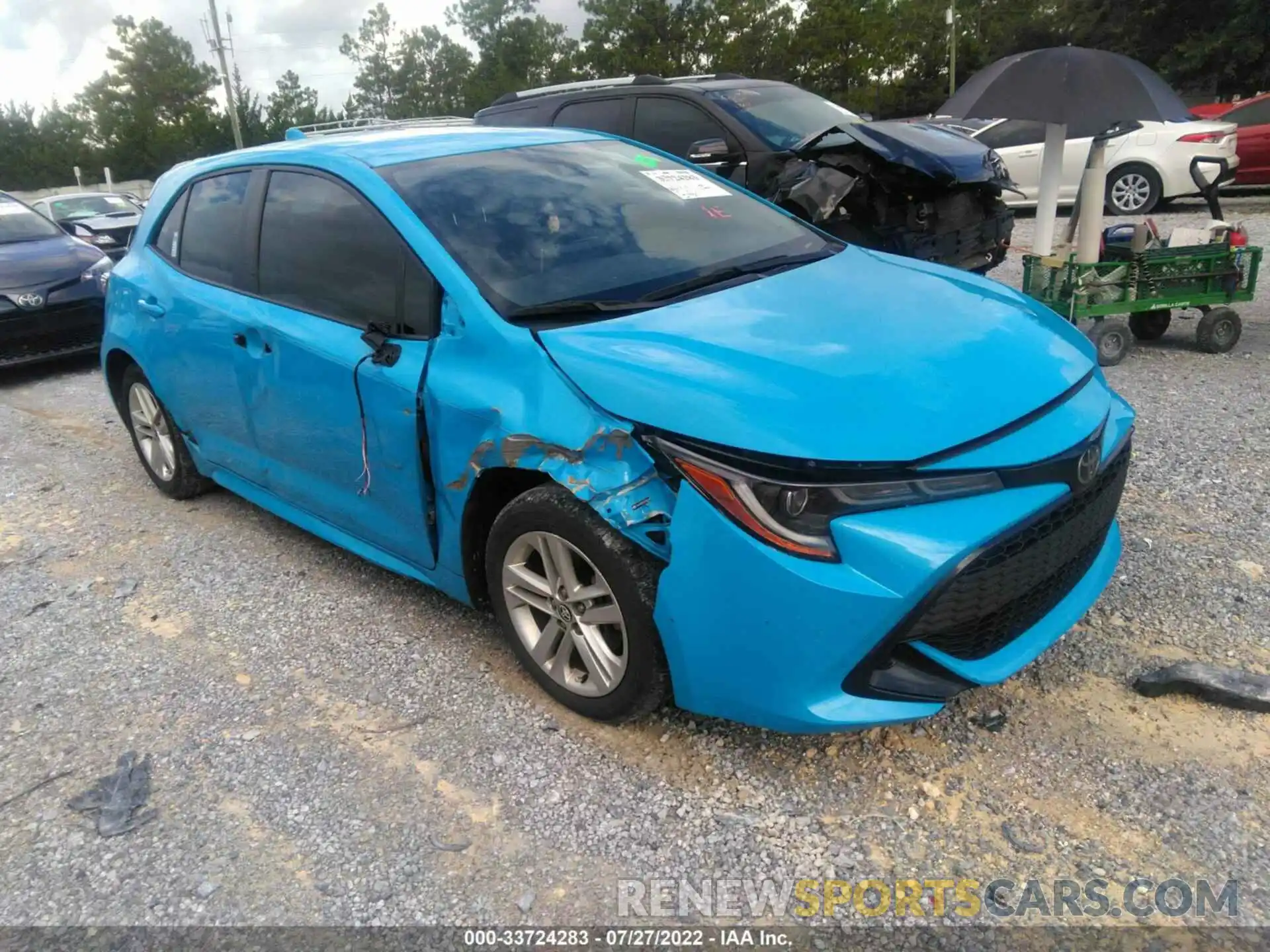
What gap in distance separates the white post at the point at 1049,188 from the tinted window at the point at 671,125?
225cm

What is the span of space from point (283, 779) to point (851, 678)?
62.0 inches

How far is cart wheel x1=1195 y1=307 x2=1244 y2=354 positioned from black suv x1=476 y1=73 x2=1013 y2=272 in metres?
1.40

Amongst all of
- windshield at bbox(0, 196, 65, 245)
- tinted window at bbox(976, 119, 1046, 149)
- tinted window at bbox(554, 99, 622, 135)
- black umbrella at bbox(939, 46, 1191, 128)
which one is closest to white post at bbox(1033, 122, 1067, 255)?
black umbrella at bbox(939, 46, 1191, 128)

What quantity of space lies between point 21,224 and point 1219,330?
30.7ft

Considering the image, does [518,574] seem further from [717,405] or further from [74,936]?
[74,936]

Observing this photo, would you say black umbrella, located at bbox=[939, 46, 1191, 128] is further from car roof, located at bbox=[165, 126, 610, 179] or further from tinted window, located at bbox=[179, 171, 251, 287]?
tinted window, located at bbox=[179, 171, 251, 287]

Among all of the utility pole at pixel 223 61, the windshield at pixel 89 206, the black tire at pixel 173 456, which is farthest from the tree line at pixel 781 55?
the black tire at pixel 173 456

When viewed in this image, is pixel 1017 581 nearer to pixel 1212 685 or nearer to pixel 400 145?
pixel 1212 685

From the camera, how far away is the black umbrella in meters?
5.85

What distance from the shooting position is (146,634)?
3.51m

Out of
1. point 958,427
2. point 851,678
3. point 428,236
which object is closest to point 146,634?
point 428,236

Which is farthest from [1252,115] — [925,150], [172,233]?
[172,233]

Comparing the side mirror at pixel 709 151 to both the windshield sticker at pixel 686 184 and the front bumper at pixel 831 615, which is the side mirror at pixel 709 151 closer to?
the windshield sticker at pixel 686 184

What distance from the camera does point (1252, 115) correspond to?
13.1 m
